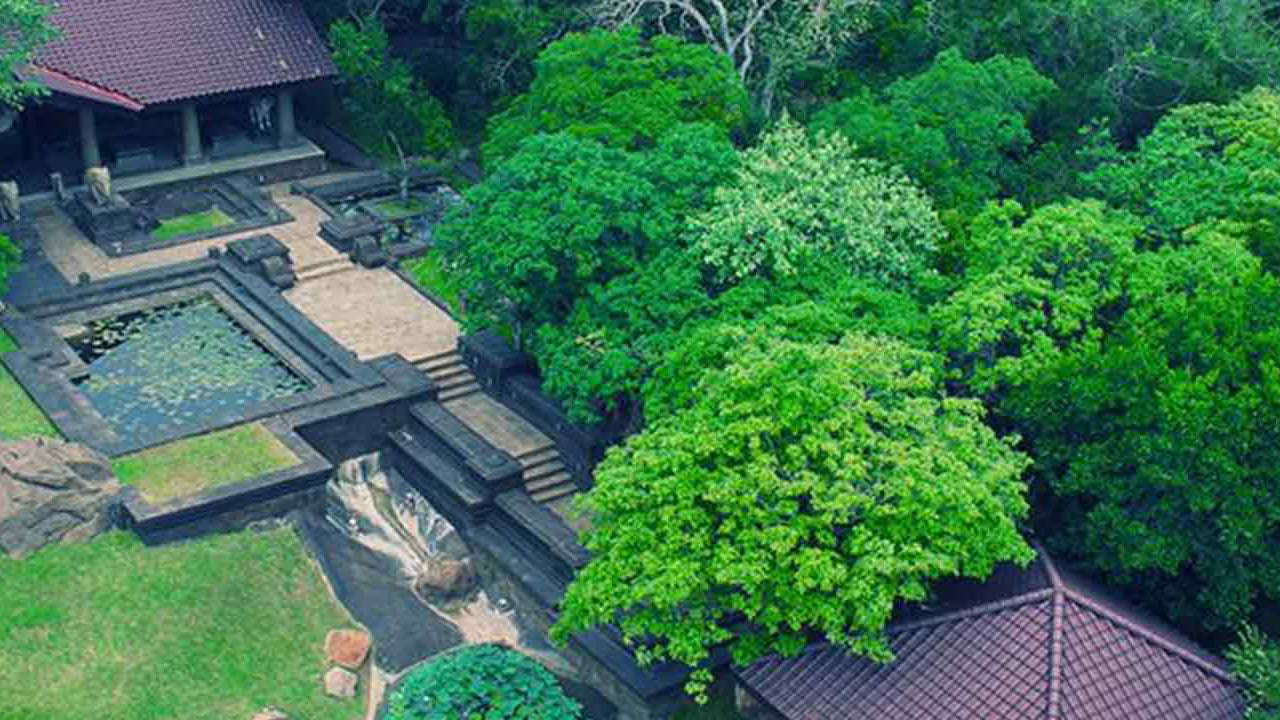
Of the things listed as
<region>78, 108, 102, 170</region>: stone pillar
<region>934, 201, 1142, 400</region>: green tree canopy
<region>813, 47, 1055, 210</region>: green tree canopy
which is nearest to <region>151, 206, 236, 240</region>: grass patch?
<region>78, 108, 102, 170</region>: stone pillar

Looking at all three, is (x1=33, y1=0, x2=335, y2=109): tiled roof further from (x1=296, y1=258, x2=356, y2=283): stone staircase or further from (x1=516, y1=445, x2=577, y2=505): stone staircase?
(x1=516, y1=445, x2=577, y2=505): stone staircase

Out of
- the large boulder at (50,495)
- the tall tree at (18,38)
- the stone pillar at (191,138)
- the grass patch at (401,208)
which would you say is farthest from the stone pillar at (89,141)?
the large boulder at (50,495)

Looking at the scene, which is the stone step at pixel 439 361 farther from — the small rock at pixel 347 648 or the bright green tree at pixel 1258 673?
the bright green tree at pixel 1258 673

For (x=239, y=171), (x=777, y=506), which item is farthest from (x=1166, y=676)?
(x=239, y=171)

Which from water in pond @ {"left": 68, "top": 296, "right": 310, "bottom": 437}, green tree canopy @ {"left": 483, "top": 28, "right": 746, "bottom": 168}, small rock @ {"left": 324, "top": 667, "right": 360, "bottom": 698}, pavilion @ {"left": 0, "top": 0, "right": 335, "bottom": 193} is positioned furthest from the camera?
pavilion @ {"left": 0, "top": 0, "right": 335, "bottom": 193}

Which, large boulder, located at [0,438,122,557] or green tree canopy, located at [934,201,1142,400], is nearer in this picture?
green tree canopy, located at [934,201,1142,400]

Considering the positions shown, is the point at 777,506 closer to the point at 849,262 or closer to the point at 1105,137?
the point at 849,262

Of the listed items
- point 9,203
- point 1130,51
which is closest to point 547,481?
point 9,203

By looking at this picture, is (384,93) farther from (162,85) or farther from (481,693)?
(481,693)
